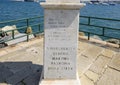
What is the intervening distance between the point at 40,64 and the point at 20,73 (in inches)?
31.7

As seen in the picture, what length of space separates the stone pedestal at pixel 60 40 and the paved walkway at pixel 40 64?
2.27 ft

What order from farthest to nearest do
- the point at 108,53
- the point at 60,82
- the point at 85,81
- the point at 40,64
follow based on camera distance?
the point at 108,53 → the point at 40,64 → the point at 85,81 → the point at 60,82

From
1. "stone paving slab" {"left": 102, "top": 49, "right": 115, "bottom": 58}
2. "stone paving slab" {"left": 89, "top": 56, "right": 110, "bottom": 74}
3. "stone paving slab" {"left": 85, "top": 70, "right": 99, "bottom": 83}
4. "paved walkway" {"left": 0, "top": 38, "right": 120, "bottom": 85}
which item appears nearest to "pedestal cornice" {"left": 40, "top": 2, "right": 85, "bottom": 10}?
"paved walkway" {"left": 0, "top": 38, "right": 120, "bottom": 85}

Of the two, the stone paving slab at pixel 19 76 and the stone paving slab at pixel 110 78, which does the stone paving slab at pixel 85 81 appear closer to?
the stone paving slab at pixel 110 78

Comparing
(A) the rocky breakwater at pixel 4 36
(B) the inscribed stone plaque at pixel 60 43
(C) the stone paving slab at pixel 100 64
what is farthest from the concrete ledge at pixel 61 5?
(A) the rocky breakwater at pixel 4 36

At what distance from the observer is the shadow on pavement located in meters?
4.94

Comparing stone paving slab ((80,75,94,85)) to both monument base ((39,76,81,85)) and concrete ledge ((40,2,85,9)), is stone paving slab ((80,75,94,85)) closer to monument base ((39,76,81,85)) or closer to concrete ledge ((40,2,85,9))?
monument base ((39,76,81,85))

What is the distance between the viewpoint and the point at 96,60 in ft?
20.5

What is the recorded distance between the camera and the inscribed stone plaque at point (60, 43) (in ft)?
13.5

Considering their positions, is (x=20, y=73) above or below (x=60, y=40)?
below

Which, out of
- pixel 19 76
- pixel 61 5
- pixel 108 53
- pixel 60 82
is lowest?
pixel 19 76

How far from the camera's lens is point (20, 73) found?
17.5 feet

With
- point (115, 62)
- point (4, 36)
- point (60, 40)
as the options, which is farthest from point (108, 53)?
point (4, 36)

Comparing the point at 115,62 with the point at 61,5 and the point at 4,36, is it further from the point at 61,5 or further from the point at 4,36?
the point at 4,36
